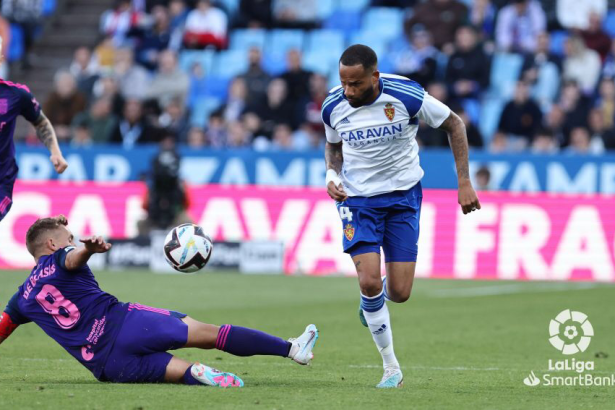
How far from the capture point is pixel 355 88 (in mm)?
8000

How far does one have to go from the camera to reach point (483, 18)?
2228 cm

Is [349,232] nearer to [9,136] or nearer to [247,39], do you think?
[9,136]

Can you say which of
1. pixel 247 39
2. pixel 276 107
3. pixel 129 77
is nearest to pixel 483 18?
pixel 276 107

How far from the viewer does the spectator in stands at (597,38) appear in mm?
21609

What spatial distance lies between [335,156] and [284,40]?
15.4 metres

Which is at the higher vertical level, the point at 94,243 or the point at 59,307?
the point at 94,243

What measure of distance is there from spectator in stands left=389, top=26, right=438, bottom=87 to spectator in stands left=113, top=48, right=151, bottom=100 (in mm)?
5012

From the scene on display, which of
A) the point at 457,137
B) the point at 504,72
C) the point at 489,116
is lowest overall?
the point at 489,116

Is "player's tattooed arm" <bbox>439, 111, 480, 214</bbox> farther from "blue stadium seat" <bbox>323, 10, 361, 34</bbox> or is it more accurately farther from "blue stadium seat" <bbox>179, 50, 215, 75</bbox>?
"blue stadium seat" <bbox>179, 50, 215, 75</bbox>

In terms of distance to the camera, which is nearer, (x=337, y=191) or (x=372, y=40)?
(x=337, y=191)

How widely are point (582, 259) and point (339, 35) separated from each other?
25.8ft

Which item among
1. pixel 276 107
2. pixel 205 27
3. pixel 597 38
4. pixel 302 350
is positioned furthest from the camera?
pixel 205 27

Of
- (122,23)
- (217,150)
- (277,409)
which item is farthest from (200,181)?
(277,409)

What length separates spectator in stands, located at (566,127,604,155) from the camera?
19438 mm
